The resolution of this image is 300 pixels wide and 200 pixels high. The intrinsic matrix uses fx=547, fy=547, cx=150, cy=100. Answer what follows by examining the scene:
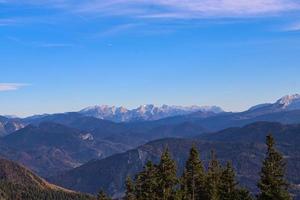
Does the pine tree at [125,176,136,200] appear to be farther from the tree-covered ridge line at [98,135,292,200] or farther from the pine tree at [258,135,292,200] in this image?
the pine tree at [258,135,292,200]

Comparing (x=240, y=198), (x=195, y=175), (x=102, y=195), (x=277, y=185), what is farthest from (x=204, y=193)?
(x=102, y=195)

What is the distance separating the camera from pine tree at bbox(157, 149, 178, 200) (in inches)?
2931

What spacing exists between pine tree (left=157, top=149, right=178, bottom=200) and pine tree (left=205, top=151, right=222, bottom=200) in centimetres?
520

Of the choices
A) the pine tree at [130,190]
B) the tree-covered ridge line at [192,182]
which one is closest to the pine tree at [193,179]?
the tree-covered ridge line at [192,182]

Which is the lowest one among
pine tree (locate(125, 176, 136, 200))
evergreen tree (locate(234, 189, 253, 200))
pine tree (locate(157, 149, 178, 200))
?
pine tree (locate(125, 176, 136, 200))

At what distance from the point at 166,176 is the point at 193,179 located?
6044 millimetres

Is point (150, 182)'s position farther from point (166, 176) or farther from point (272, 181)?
point (272, 181)

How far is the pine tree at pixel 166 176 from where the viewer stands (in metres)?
74.4

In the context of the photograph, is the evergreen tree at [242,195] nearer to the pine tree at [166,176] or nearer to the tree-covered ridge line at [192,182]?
the tree-covered ridge line at [192,182]

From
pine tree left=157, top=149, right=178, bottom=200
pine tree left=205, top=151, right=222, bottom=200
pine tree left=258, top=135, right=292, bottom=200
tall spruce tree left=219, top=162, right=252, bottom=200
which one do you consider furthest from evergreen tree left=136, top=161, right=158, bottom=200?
pine tree left=258, top=135, right=292, bottom=200

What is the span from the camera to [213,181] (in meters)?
75.8

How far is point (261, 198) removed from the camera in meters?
59.9

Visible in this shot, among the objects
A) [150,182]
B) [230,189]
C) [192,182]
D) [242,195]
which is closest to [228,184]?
[230,189]

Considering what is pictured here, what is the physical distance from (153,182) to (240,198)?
11.8 meters
